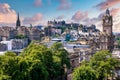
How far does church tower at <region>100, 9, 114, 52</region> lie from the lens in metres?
79.0

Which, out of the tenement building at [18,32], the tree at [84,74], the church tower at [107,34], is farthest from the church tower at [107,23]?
the tree at [84,74]

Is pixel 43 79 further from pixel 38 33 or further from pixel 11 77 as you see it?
pixel 38 33

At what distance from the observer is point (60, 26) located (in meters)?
155

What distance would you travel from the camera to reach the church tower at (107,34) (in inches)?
3111

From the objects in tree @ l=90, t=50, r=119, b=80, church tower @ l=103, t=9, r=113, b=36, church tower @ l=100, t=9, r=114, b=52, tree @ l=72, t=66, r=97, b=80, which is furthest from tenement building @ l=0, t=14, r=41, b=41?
tree @ l=72, t=66, r=97, b=80

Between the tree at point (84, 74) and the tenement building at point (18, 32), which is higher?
the tenement building at point (18, 32)

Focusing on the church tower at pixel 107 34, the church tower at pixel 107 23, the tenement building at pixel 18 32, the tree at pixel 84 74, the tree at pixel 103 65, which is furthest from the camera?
the tenement building at pixel 18 32

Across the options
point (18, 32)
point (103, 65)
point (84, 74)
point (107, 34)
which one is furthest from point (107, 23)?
point (18, 32)

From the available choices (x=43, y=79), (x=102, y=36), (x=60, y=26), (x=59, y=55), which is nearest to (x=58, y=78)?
(x=59, y=55)

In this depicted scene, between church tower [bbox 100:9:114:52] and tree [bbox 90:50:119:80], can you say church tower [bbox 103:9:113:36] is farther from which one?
tree [bbox 90:50:119:80]

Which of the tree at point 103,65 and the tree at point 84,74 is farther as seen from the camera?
the tree at point 103,65

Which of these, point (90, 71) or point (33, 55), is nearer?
point (90, 71)

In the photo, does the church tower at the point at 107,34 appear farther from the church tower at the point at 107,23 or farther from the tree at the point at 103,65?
the tree at the point at 103,65

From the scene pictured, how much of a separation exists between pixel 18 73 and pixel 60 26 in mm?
125043
